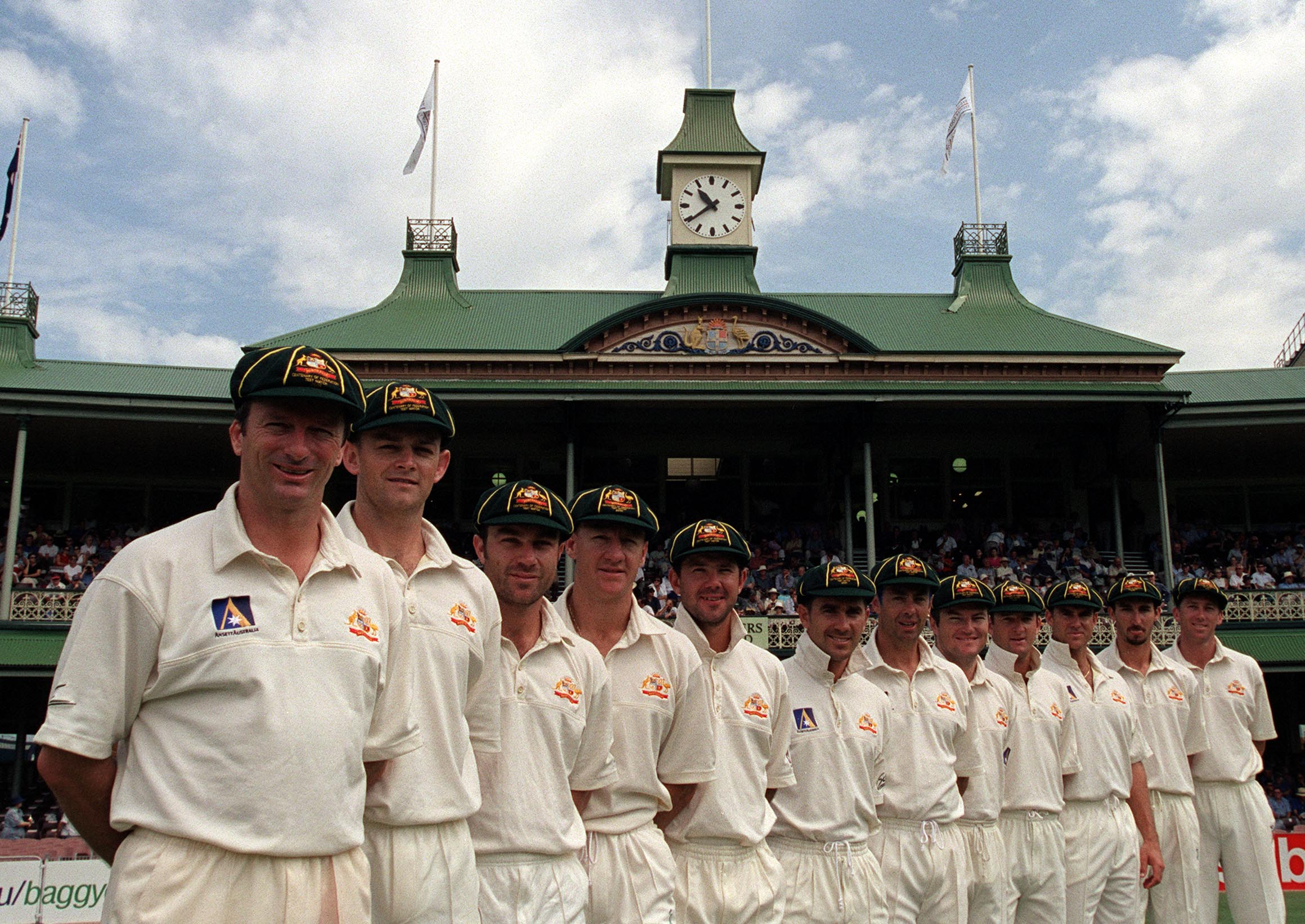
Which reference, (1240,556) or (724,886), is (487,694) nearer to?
(724,886)

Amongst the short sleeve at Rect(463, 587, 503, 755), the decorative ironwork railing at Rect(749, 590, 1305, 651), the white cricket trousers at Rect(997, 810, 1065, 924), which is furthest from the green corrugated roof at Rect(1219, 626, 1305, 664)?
the short sleeve at Rect(463, 587, 503, 755)

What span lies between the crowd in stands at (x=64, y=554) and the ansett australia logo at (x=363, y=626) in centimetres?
1825

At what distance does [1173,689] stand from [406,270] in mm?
21522

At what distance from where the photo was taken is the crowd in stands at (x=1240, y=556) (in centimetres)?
2103

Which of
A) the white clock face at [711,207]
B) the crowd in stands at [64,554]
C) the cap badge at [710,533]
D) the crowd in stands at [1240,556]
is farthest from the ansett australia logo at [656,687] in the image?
the white clock face at [711,207]

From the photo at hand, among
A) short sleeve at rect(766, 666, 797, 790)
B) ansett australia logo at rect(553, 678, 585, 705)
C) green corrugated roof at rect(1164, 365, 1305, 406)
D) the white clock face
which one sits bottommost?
short sleeve at rect(766, 666, 797, 790)

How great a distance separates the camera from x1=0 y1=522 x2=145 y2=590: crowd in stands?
20016mm

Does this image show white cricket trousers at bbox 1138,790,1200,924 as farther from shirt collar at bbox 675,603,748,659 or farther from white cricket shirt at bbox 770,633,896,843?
shirt collar at bbox 675,603,748,659

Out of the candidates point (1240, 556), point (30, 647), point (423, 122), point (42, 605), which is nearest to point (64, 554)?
point (42, 605)

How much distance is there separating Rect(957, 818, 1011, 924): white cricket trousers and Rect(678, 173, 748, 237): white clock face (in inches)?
826

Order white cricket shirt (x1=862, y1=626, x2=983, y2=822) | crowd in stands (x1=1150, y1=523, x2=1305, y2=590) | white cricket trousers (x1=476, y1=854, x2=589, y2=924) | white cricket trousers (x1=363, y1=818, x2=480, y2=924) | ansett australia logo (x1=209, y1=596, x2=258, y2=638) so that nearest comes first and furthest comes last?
ansett australia logo (x1=209, y1=596, x2=258, y2=638) < white cricket trousers (x1=363, y1=818, x2=480, y2=924) < white cricket trousers (x1=476, y1=854, x2=589, y2=924) < white cricket shirt (x1=862, y1=626, x2=983, y2=822) < crowd in stands (x1=1150, y1=523, x2=1305, y2=590)

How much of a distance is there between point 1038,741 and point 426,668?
5.07 m

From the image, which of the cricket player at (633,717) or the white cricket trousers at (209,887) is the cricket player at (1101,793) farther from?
the white cricket trousers at (209,887)

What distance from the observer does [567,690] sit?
4.28 m
